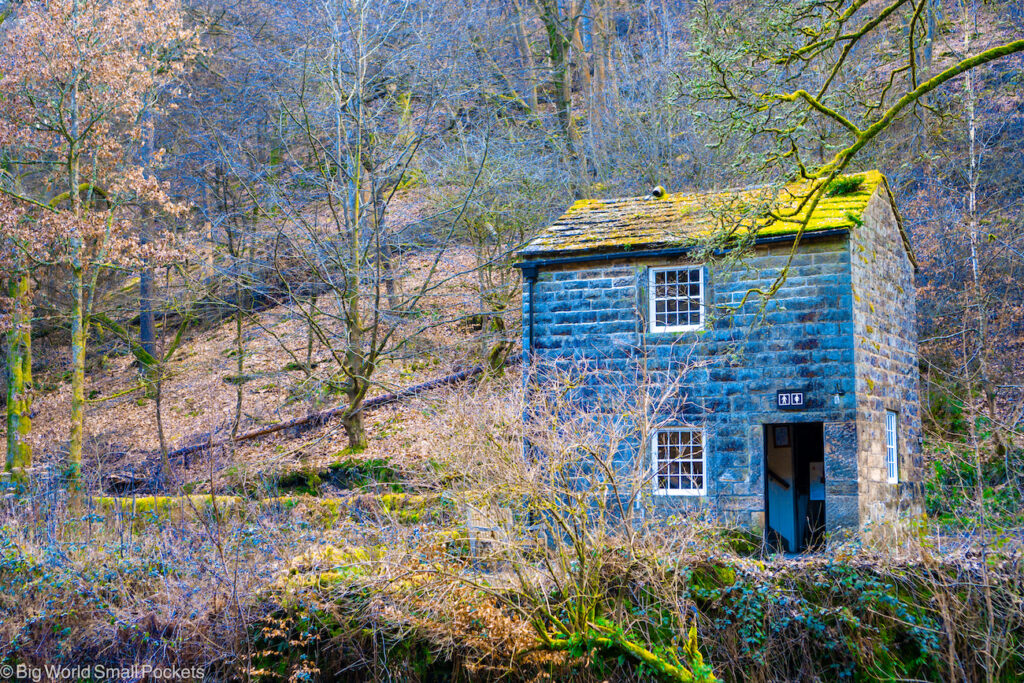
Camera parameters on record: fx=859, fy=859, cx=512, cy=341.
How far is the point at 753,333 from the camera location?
13.6m

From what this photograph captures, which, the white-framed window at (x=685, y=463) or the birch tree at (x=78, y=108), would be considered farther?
the birch tree at (x=78, y=108)

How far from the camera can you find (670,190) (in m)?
22.7

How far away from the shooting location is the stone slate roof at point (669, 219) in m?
13.0

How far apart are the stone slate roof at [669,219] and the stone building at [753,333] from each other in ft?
0.13

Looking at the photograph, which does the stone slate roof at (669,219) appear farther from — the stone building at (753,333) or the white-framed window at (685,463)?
the white-framed window at (685,463)

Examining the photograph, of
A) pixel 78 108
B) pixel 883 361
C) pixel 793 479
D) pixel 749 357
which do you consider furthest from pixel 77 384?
pixel 883 361

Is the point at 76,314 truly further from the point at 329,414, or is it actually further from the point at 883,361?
the point at 883,361

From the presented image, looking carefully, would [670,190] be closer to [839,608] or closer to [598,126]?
[598,126]

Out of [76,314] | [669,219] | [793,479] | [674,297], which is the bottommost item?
[793,479]

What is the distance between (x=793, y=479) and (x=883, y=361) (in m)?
3.54

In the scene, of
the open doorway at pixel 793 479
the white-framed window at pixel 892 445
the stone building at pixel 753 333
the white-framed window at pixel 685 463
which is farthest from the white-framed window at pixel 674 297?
the white-framed window at pixel 892 445

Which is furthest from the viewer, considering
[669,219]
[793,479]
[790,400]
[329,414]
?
[329,414]

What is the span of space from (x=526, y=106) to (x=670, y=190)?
5.81 metres

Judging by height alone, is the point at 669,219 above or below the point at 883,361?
above
